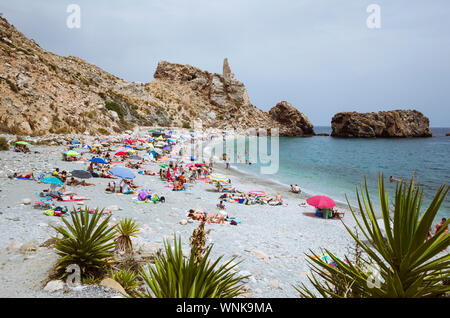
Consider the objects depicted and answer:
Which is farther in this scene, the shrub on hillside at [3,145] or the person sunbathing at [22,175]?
the shrub on hillside at [3,145]

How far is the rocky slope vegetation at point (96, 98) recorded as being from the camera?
23.3m

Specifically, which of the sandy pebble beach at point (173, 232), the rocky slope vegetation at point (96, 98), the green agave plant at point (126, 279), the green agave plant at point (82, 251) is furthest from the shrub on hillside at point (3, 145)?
the green agave plant at point (126, 279)

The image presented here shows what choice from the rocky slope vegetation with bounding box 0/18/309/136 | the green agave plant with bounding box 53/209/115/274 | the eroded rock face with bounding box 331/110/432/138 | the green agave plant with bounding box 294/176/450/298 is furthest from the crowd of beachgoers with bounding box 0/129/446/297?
the eroded rock face with bounding box 331/110/432/138

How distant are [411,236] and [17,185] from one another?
12.7m

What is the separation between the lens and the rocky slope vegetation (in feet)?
76.6

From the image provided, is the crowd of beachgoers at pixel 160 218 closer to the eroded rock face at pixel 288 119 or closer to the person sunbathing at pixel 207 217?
the person sunbathing at pixel 207 217

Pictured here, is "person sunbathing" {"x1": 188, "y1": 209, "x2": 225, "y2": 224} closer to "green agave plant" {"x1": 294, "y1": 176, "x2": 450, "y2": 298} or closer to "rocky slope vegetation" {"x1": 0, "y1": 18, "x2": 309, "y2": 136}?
"green agave plant" {"x1": 294, "y1": 176, "x2": 450, "y2": 298}

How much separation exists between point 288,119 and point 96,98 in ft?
245

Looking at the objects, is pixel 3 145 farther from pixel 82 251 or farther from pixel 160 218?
pixel 82 251

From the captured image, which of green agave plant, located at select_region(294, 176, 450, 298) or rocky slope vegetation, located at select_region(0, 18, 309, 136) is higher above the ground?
rocky slope vegetation, located at select_region(0, 18, 309, 136)

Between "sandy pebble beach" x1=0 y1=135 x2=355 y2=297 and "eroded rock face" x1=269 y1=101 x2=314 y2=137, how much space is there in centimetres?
8490

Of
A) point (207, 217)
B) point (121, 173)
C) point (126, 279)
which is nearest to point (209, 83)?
point (121, 173)

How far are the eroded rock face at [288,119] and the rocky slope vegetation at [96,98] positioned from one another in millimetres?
1573

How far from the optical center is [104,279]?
3961mm
